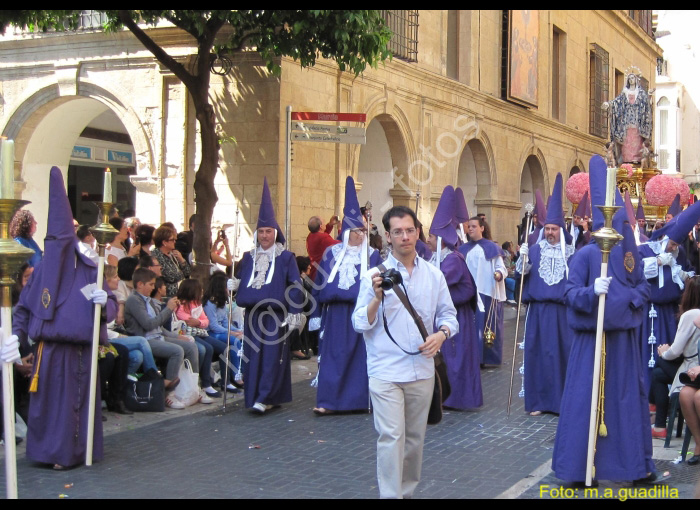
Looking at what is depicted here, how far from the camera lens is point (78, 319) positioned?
6824 millimetres

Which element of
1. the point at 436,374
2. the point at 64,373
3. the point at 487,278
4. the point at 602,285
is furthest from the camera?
the point at 487,278

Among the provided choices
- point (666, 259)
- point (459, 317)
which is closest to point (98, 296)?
point (459, 317)

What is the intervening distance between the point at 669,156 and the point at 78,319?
40083 millimetres

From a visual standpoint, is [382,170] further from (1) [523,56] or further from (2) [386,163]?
(1) [523,56]

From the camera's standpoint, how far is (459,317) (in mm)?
9969

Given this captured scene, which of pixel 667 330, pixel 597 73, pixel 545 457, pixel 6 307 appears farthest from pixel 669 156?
pixel 6 307

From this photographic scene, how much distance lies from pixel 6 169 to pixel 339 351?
191 inches

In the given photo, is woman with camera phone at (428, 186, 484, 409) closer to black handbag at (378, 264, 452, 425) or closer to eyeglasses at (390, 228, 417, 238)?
black handbag at (378, 264, 452, 425)

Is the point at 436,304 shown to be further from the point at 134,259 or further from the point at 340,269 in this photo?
the point at 134,259

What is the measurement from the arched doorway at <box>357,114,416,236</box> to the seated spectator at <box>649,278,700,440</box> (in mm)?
11124

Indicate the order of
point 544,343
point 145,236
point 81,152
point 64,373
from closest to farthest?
point 64,373 → point 544,343 → point 145,236 → point 81,152

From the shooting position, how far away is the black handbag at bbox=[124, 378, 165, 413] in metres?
8.99

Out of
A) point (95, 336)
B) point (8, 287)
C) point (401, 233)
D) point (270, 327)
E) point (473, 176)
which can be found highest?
point (473, 176)

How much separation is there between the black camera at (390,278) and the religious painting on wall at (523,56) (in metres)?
18.8
